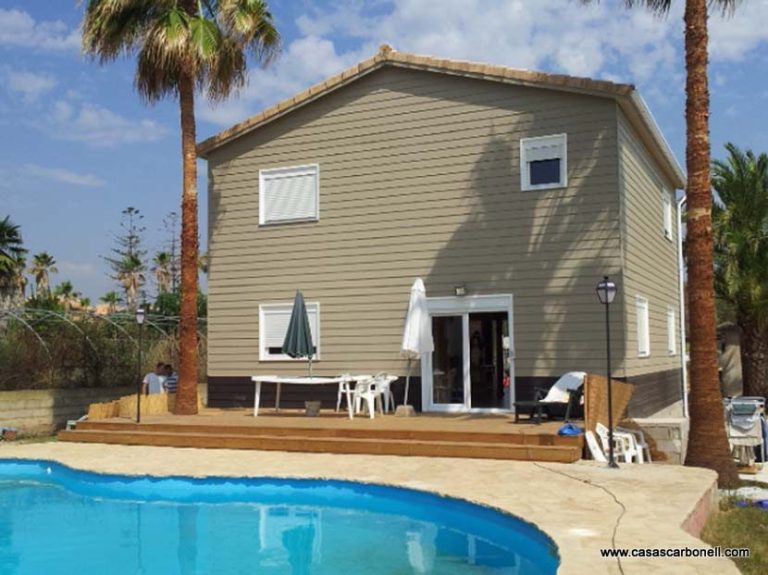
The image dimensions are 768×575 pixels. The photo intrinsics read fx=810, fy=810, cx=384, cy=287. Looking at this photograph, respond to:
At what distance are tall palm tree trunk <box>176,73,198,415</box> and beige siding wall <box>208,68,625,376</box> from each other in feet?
5.48

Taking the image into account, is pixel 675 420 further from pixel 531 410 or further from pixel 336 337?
pixel 336 337

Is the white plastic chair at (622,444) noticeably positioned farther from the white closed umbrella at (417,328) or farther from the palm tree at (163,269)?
the palm tree at (163,269)

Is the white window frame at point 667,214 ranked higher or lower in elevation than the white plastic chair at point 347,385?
higher

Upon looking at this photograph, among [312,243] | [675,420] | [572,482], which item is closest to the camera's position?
[572,482]

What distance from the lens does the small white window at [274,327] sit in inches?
652

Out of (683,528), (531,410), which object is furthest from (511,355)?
(683,528)

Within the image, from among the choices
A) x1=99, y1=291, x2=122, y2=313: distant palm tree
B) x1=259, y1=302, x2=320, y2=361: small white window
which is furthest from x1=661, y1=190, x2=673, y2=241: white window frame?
x1=99, y1=291, x2=122, y2=313: distant palm tree

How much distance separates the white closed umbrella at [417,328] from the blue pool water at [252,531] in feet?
14.5

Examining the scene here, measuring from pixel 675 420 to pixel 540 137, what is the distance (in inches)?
213

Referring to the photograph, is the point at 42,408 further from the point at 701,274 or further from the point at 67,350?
the point at 701,274

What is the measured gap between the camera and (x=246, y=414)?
15680 millimetres

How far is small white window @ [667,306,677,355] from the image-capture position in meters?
19.0

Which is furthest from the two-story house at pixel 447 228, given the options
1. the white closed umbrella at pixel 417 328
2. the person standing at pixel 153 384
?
the person standing at pixel 153 384

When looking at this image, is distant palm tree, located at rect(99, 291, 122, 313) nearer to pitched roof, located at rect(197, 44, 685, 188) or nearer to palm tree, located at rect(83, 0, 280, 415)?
pitched roof, located at rect(197, 44, 685, 188)
